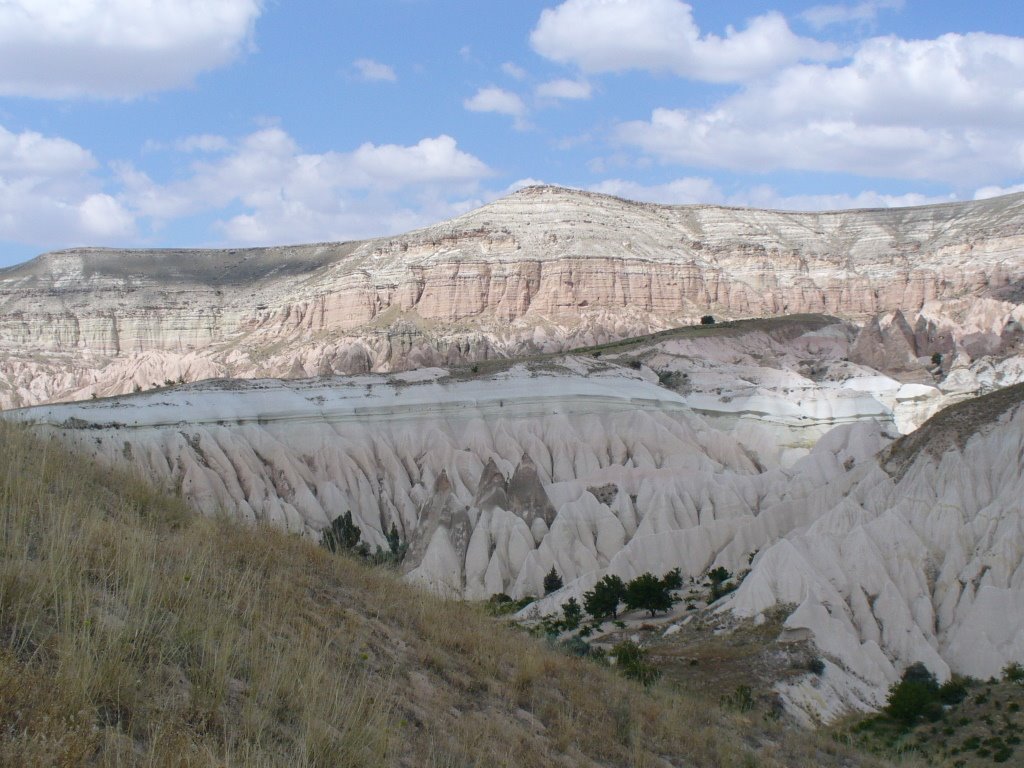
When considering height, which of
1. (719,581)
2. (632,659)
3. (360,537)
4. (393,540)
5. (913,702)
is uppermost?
(632,659)

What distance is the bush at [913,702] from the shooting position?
17391 mm

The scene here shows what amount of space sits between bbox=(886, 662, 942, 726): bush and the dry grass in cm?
853

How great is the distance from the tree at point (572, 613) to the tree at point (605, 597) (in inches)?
8.9

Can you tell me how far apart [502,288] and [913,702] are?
83.5 m

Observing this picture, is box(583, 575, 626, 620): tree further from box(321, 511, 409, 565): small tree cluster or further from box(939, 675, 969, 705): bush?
box(939, 675, 969, 705): bush

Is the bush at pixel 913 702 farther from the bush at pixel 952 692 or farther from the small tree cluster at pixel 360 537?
the small tree cluster at pixel 360 537

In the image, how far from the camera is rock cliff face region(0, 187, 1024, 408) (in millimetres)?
Answer: 93938

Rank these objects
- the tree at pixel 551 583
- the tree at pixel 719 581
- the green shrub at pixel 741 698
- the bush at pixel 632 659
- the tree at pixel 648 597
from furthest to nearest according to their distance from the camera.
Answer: the tree at pixel 551 583 → the tree at pixel 719 581 → the tree at pixel 648 597 → the green shrub at pixel 741 698 → the bush at pixel 632 659


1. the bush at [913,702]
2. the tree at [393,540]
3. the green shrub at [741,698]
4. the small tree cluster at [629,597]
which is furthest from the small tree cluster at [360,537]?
the bush at [913,702]

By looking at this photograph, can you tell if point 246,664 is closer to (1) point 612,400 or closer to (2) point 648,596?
(2) point 648,596

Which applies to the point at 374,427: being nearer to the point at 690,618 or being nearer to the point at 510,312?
the point at 690,618

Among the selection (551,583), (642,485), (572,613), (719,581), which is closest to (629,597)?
(572,613)

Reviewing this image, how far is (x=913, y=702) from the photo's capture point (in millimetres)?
17609

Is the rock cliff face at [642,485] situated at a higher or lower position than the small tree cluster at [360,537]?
higher
